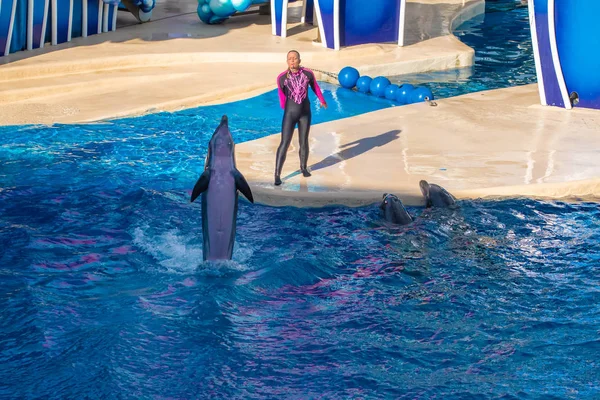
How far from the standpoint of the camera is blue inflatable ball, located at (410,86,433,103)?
1100 cm

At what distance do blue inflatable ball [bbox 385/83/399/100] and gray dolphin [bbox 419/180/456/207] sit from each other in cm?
388

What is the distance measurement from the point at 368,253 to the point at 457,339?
143 cm

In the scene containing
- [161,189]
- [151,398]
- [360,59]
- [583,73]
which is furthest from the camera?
[360,59]

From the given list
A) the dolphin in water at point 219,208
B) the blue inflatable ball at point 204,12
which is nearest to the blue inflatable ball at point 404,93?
the blue inflatable ball at point 204,12

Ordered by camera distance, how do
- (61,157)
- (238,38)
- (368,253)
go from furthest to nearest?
(238,38) → (61,157) → (368,253)

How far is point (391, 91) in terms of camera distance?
11.4 meters

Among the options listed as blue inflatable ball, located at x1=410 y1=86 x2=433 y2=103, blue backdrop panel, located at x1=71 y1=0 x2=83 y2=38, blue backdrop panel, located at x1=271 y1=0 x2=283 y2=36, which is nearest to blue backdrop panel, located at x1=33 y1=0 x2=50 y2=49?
blue backdrop panel, located at x1=71 y1=0 x2=83 y2=38

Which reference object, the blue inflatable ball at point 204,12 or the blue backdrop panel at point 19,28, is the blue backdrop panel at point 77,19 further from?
the blue inflatable ball at point 204,12

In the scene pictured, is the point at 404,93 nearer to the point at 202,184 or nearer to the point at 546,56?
the point at 546,56

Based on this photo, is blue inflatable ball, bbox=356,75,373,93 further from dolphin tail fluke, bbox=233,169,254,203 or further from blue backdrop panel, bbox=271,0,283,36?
dolphin tail fluke, bbox=233,169,254,203

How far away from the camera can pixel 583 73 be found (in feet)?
33.0

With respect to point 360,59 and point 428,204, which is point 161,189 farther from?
point 360,59

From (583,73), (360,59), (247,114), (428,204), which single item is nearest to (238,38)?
(360,59)

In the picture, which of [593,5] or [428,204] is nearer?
[428,204]
